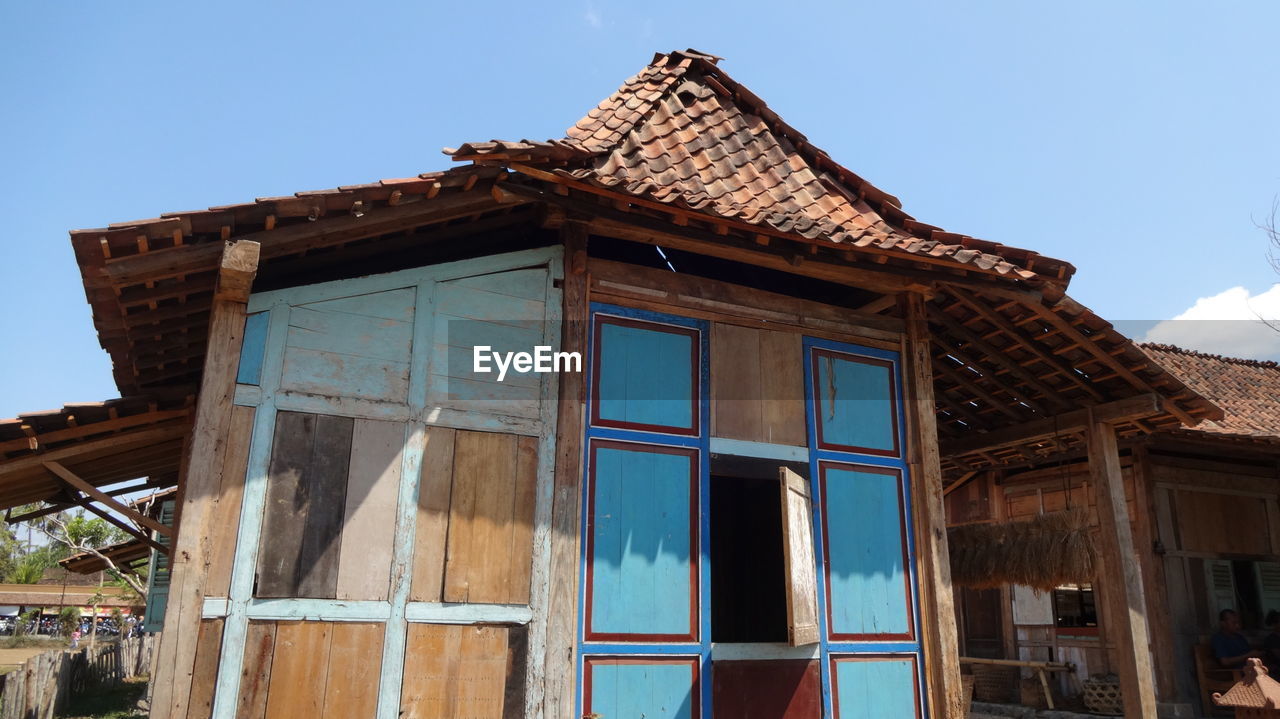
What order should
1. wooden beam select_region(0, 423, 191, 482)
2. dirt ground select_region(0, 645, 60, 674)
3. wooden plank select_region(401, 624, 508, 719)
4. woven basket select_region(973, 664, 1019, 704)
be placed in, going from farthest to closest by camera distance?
dirt ground select_region(0, 645, 60, 674) < woven basket select_region(973, 664, 1019, 704) < wooden beam select_region(0, 423, 191, 482) < wooden plank select_region(401, 624, 508, 719)

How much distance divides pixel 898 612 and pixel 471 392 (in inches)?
136

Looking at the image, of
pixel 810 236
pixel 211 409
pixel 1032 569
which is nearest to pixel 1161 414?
pixel 1032 569

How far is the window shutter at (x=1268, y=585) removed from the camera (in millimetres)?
12062

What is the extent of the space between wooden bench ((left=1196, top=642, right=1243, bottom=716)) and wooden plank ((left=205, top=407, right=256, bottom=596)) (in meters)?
11.8

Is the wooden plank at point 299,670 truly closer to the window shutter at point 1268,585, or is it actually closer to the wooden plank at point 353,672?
the wooden plank at point 353,672

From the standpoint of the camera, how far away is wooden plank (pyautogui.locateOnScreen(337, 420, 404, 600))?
4.84m

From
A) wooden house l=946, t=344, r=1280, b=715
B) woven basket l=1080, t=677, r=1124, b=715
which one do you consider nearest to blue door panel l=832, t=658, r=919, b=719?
wooden house l=946, t=344, r=1280, b=715

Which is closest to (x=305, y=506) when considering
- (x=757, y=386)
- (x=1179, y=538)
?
(x=757, y=386)

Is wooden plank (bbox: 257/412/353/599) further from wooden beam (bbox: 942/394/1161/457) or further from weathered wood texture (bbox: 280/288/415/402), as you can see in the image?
wooden beam (bbox: 942/394/1161/457)

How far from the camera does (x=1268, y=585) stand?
12203mm

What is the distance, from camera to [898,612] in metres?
6.28

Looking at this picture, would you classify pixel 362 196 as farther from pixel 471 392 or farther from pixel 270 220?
pixel 471 392

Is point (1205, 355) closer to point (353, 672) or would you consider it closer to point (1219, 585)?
point (1219, 585)

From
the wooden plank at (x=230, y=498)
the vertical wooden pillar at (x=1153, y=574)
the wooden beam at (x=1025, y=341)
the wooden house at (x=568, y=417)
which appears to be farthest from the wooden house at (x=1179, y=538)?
the wooden plank at (x=230, y=498)
